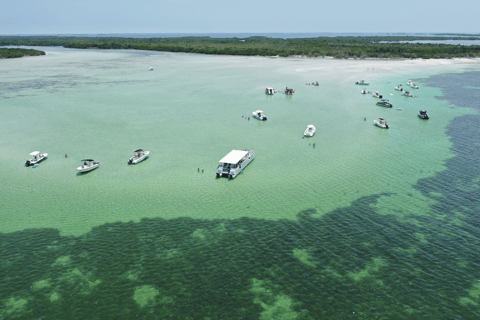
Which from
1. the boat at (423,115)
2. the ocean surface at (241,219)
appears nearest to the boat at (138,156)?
the ocean surface at (241,219)

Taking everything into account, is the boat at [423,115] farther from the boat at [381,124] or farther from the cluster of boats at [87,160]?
the cluster of boats at [87,160]

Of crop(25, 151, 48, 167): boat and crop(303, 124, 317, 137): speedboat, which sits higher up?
crop(303, 124, 317, 137): speedboat

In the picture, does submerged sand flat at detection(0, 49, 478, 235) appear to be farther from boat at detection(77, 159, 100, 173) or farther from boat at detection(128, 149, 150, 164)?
boat at detection(128, 149, 150, 164)

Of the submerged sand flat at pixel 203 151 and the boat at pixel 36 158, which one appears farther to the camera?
the boat at pixel 36 158

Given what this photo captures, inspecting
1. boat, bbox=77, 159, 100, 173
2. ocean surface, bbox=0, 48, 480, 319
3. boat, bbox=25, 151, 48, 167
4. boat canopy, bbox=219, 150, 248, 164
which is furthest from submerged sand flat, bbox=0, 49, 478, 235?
boat canopy, bbox=219, 150, 248, 164

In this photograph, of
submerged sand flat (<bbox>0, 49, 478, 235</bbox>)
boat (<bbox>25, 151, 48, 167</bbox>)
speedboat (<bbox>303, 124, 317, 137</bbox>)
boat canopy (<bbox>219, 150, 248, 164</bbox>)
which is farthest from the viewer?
speedboat (<bbox>303, 124, 317, 137</bbox>)

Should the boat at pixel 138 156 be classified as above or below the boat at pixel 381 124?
below
